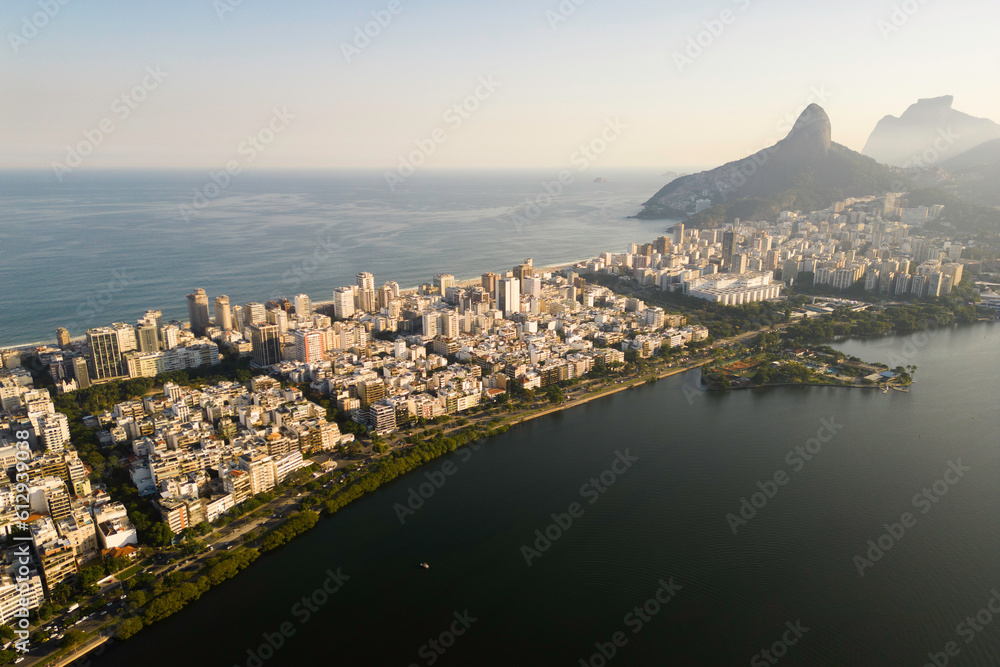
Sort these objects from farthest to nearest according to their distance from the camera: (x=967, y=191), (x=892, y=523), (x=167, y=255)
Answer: (x=967, y=191)
(x=167, y=255)
(x=892, y=523)

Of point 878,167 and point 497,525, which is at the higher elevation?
point 878,167

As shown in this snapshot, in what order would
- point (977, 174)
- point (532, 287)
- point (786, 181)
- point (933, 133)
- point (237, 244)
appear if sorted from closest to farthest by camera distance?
point (532, 287) < point (237, 244) < point (977, 174) < point (786, 181) < point (933, 133)

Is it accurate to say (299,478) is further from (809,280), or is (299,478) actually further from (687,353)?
(809,280)

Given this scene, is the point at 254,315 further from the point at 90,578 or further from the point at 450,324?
the point at 90,578

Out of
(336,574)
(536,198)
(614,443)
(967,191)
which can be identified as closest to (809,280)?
(614,443)

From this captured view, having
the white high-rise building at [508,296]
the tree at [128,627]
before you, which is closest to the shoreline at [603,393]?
the white high-rise building at [508,296]

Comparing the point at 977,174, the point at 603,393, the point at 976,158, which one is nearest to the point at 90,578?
the point at 603,393
